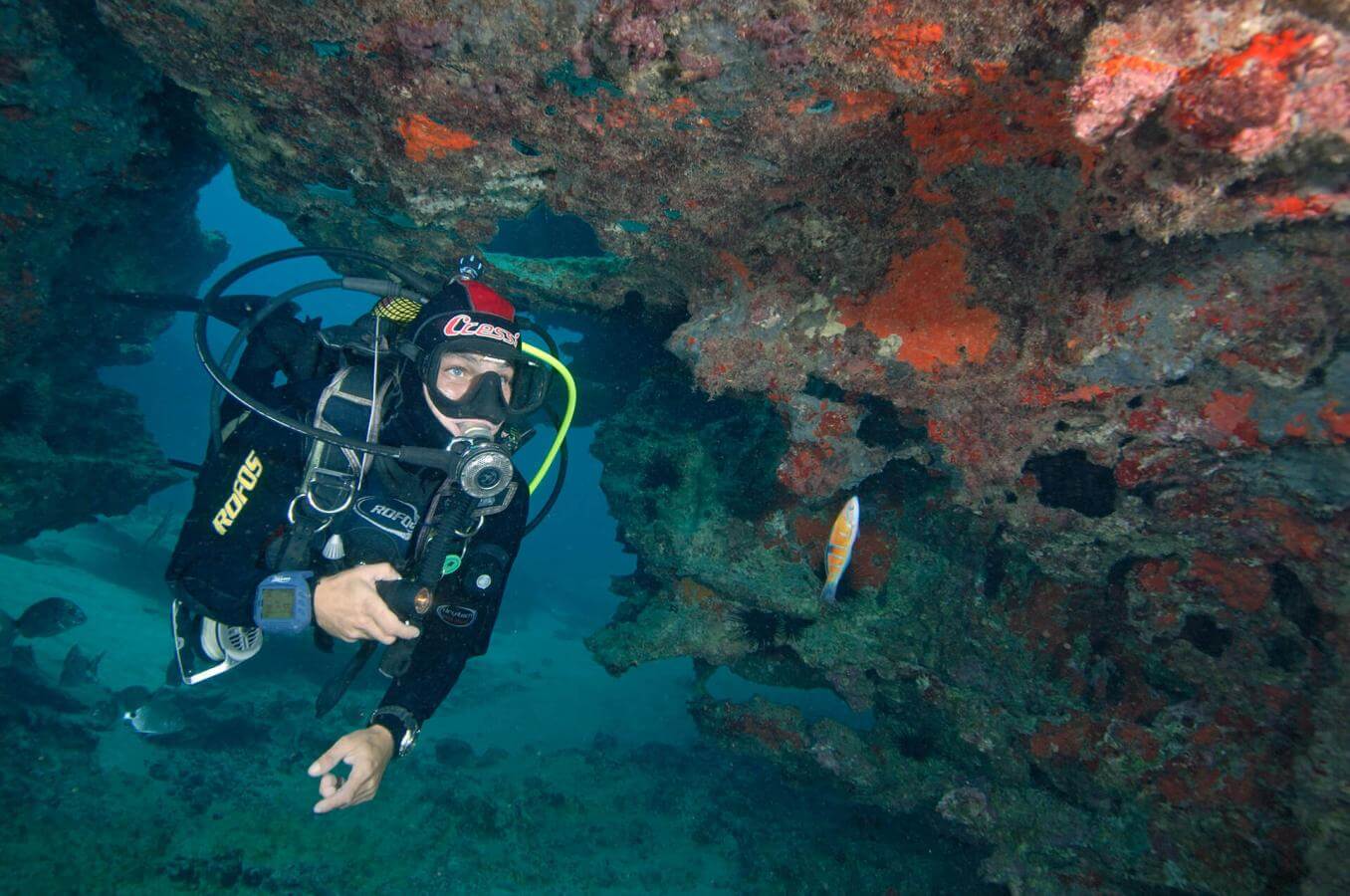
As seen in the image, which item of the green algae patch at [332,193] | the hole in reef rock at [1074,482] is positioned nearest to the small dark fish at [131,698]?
the green algae patch at [332,193]

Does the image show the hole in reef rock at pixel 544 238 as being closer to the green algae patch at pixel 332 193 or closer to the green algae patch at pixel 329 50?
the green algae patch at pixel 332 193

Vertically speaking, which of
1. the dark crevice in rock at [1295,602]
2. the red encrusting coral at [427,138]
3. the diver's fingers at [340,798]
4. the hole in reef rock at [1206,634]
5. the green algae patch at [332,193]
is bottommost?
the diver's fingers at [340,798]

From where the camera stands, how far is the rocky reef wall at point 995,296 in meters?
2.35

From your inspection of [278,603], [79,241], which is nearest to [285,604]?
[278,603]

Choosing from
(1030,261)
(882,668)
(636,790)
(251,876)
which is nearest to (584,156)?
(1030,261)

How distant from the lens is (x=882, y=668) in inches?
212

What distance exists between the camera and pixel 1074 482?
394 centimetres

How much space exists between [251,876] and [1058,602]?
8215mm

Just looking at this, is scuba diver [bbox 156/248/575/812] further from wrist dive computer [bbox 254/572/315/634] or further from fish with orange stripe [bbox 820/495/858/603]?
fish with orange stripe [bbox 820/495/858/603]

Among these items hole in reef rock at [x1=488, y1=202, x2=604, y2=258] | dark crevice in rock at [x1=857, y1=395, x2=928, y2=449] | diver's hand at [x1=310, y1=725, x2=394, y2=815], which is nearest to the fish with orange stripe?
dark crevice in rock at [x1=857, y1=395, x2=928, y2=449]

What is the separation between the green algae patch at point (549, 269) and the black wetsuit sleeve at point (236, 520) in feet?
11.5

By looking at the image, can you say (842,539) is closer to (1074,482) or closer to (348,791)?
(1074,482)

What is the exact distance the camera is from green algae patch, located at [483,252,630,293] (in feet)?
19.6

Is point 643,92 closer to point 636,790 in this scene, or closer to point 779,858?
point 779,858
